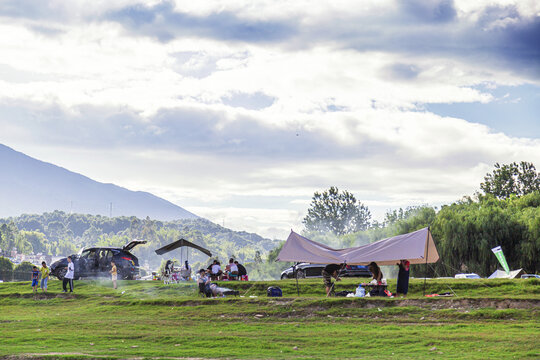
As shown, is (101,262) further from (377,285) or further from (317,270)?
(377,285)

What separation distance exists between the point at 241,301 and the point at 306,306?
3.34 m

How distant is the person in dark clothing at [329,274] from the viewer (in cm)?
3001

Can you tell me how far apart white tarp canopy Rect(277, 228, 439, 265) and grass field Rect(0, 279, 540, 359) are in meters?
2.03

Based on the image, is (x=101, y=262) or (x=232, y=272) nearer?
(x=232, y=272)

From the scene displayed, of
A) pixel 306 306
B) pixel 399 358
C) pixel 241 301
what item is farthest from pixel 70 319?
pixel 399 358

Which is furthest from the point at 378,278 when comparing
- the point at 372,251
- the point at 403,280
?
the point at 372,251

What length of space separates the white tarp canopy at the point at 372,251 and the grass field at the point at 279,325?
2033 mm

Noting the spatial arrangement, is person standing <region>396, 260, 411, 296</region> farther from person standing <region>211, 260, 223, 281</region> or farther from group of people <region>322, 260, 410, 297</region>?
person standing <region>211, 260, 223, 281</region>

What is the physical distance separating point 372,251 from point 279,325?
9.55m

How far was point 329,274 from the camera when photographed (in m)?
30.5

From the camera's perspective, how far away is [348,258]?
102 feet

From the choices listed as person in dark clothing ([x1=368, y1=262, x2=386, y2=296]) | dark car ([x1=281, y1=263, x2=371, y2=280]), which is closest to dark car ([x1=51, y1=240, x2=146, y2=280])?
dark car ([x1=281, y1=263, x2=371, y2=280])

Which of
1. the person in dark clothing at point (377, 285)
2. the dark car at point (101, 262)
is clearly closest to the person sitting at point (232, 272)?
the dark car at point (101, 262)

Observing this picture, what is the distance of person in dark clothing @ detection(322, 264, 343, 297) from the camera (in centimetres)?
3001
